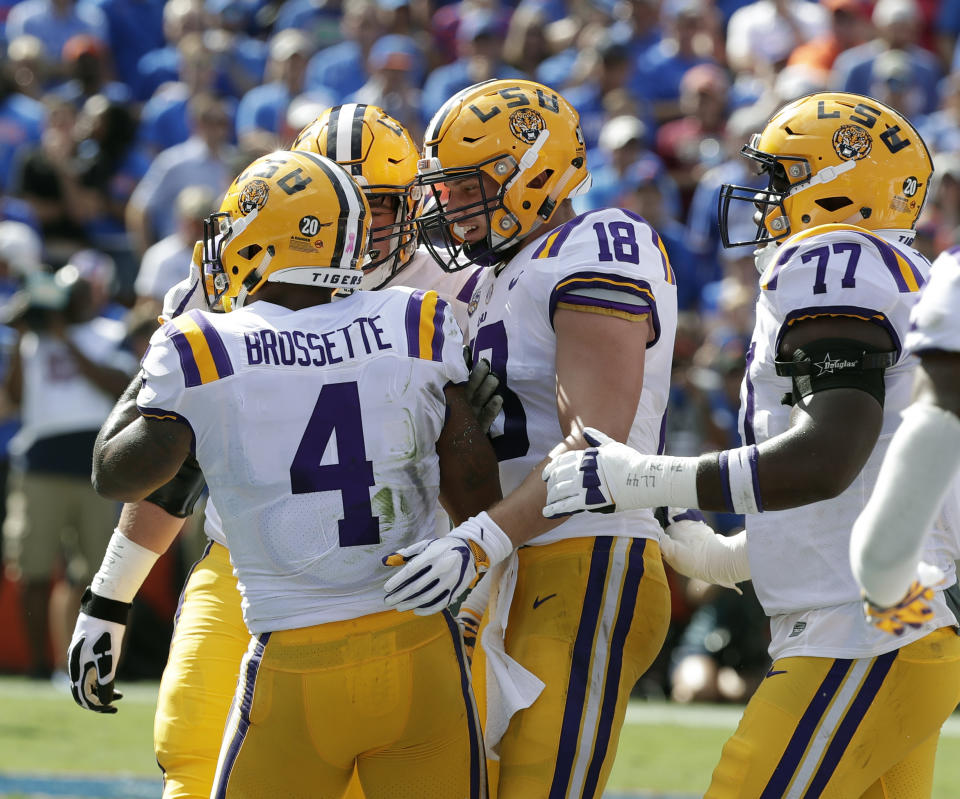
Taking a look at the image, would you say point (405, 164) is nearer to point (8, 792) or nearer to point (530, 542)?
point (530, 542)

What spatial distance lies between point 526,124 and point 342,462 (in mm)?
1171

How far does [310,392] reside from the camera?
323 cm

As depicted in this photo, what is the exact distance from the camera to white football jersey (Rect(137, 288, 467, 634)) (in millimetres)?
3221

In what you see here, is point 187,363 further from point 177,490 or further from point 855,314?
point 855,314

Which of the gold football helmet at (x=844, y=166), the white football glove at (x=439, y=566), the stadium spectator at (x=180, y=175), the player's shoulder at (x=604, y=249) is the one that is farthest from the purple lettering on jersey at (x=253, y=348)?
the stadium spectator at (x=180, y=175)

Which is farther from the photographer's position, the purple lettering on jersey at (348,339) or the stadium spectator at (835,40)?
the stadium spectator at (835,40)

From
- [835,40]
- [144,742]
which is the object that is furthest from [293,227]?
[835,40]

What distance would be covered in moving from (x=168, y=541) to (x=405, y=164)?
1275 millimetres

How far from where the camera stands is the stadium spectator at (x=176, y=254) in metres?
9.15

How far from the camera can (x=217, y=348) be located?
3.23 metres

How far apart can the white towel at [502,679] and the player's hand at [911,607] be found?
1.03 metres

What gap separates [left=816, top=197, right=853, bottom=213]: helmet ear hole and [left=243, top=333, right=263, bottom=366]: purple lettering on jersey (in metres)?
1.42

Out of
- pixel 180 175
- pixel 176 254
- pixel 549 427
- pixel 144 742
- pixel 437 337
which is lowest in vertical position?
pixel 144 742

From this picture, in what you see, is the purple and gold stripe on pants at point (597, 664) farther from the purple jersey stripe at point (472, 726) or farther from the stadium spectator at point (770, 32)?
the stadium spectator at point (770, 32)
